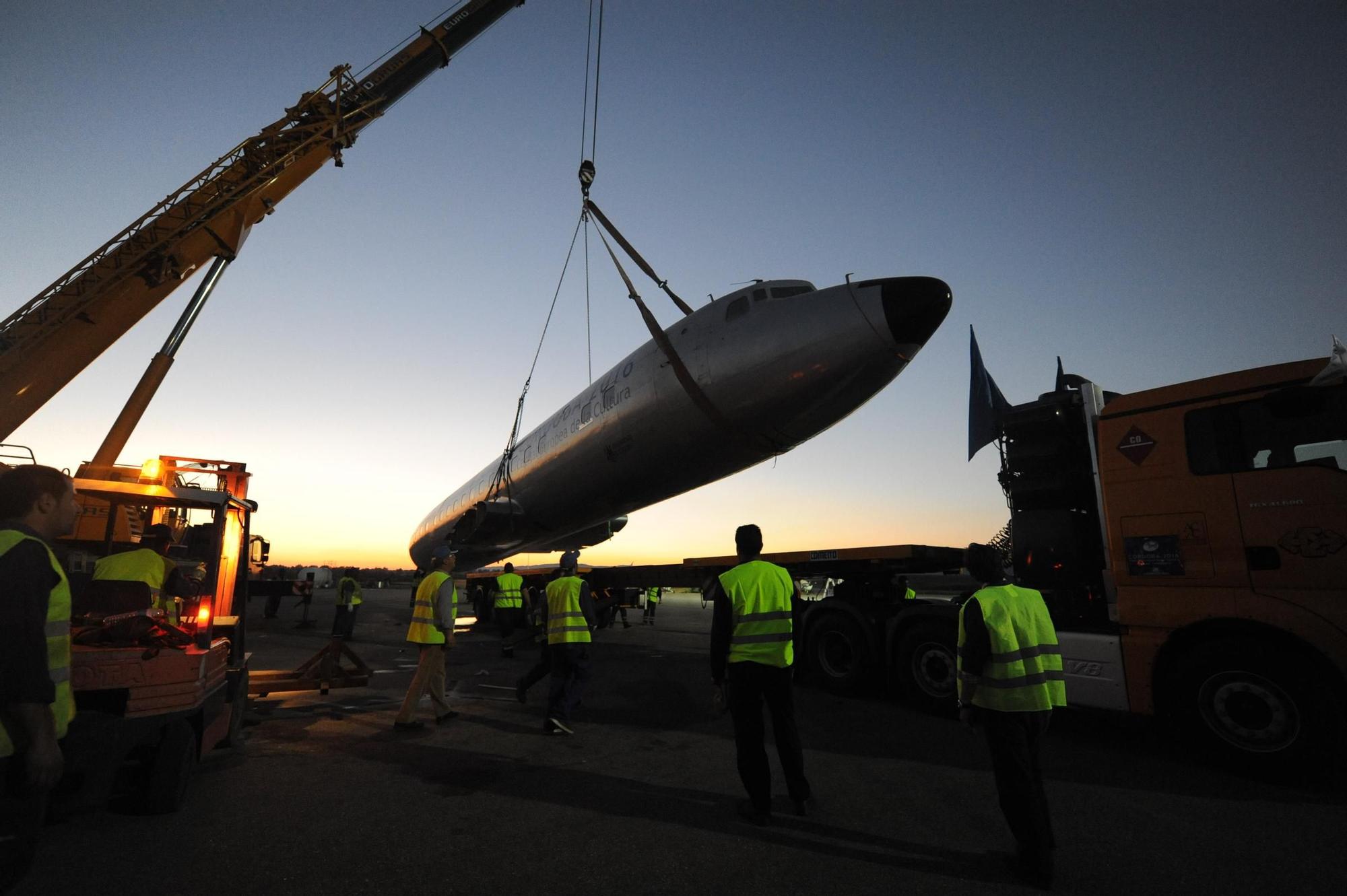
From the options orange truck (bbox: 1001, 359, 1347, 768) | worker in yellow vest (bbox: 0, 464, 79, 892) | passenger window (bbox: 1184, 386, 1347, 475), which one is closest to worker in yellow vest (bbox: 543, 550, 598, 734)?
worker in yellow vest (bbox: 0, 464, 79, 892)

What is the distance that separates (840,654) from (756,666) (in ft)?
16.5

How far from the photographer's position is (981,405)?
375 inches

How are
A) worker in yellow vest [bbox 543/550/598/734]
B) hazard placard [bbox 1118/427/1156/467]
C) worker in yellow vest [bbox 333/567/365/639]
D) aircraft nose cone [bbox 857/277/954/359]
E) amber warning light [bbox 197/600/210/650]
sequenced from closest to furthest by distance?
1. amber warning light [bbox 197/600/210/650]
2. hazard placard [bbox 1118/427/1156/467]
3. worker in yellow vest [bbox 543/550/598/734]
4. aircraft nose cone [bbox 857/277/954/359]
5. worker in yellow vest [bbox 333/567/365/639]

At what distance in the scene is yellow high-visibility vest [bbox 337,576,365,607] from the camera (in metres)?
14.6

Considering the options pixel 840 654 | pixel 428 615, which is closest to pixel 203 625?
pixel 428 615

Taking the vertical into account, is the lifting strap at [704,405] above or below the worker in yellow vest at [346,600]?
above

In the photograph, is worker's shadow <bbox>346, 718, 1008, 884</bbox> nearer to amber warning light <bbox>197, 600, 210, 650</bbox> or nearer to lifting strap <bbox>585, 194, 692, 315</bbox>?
amber warning light <bbox>197, 600, 210, 650</bbox>

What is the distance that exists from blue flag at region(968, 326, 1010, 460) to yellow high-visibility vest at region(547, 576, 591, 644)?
5.74m

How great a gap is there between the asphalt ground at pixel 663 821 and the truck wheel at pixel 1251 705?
0.25 m

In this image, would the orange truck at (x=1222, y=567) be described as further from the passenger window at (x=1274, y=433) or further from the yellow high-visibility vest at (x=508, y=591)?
the yellow high-visibility vest at (x=508, y=591)

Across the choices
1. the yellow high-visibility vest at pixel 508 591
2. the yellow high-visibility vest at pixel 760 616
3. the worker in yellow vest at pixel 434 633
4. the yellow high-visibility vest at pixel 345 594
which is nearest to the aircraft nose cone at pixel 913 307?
the yellow high-visibility vest at pixel 760 616

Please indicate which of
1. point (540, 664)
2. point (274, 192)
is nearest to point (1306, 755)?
point (540, 664)

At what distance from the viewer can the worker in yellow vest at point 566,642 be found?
6.71 metres

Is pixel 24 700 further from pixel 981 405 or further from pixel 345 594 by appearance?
pixel 345 594
